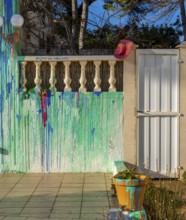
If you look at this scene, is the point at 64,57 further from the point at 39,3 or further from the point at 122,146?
the point at 39,3

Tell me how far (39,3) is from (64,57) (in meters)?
4.96

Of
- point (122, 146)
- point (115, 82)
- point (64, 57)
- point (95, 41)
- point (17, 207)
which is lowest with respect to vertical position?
point (17, 207)

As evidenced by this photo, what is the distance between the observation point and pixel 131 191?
187 inches

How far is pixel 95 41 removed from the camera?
13.8m

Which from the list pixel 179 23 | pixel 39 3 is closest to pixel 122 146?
pixel 39 3

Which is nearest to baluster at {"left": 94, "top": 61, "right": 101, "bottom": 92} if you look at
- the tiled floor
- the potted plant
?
the tiled floor

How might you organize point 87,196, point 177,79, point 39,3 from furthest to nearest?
point 39,3, point 177,79, point 87,196

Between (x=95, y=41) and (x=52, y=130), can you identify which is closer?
(x=52, y=130)

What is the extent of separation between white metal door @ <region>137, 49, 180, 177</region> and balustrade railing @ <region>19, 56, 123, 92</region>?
0.55 m

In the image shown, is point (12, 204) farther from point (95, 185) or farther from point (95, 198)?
point (95, 185)

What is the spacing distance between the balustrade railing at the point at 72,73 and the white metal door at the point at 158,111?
55 centimetres

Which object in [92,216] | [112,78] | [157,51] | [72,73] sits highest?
[157,51]

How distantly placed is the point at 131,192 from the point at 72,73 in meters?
3.77

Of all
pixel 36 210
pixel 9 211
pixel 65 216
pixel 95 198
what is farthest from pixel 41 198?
pixel 65 216
